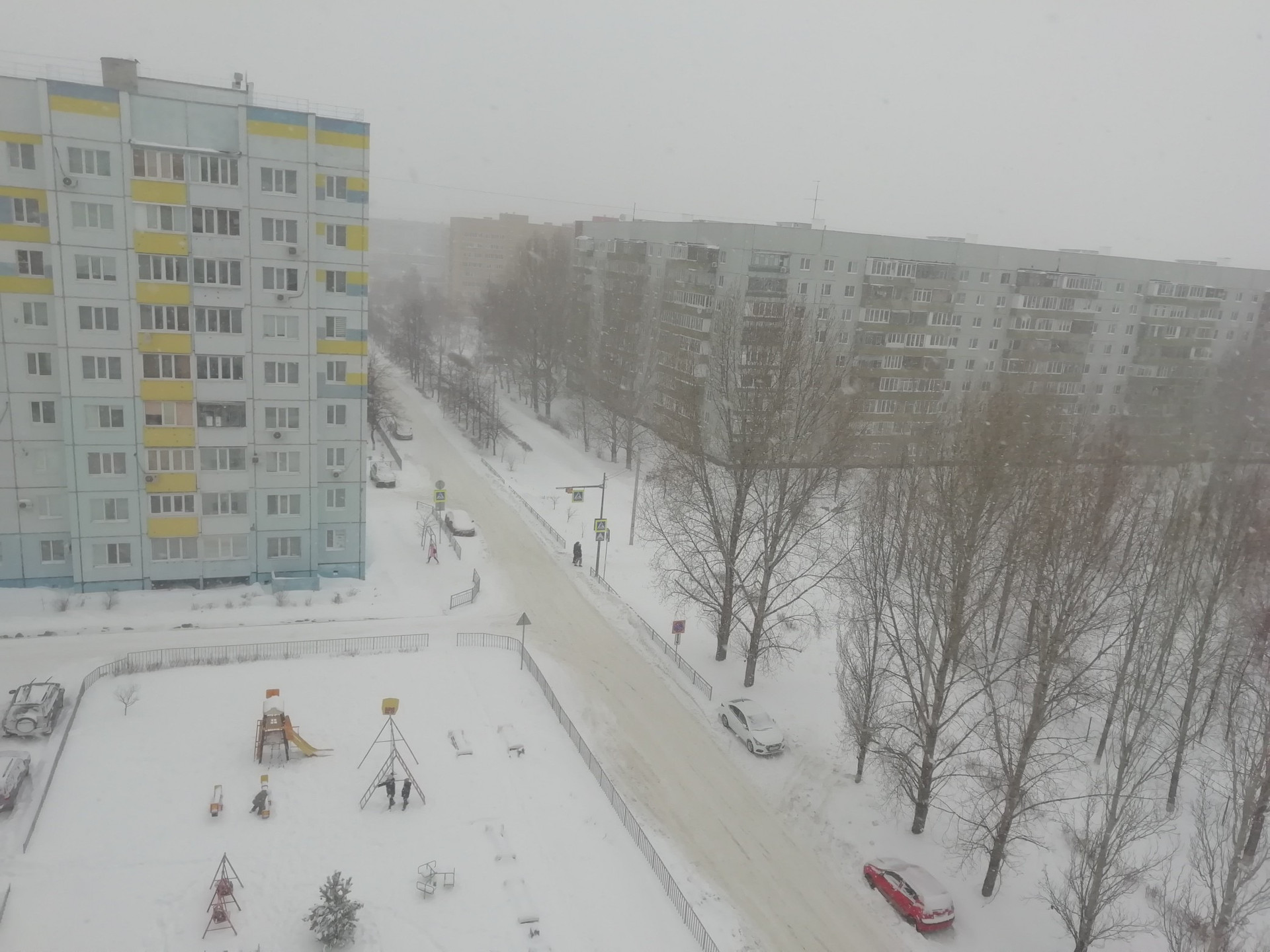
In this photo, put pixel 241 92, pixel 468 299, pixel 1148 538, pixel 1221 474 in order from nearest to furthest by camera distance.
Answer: pixel 1148 538, pixel 241 92, pixel 1221 474, pixel 468 299

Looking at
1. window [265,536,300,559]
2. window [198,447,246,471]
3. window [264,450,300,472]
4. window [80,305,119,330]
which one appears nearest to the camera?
window [80,305,119,330]

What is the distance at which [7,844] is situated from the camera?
15789 mm

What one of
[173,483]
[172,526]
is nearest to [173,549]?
[172,526]

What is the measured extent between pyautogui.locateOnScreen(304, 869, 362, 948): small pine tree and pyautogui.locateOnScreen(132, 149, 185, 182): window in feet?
70.5

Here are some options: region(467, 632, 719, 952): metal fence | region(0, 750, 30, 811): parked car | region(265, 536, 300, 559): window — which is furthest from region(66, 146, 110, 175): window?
region(467, 632, 719, 952): metal fence

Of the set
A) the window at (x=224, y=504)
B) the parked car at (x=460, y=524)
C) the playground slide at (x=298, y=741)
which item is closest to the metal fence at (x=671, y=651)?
the parked car at (x=460, y=524)

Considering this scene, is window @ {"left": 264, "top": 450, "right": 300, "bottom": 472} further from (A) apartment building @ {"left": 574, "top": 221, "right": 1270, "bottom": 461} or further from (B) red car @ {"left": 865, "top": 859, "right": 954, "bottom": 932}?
(B) red car @ {"left": 865, "top": 859, "right": 954, "bottom": 932}

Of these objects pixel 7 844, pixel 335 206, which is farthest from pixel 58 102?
Answer: pixel 7 844

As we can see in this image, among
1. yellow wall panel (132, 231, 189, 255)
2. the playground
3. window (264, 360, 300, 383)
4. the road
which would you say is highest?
yellow wall panel (132, 231, 189, 255)

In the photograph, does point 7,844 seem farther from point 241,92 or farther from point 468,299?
point 468,299

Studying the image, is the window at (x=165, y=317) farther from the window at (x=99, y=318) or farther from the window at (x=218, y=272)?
the window at (x=218, y=272)

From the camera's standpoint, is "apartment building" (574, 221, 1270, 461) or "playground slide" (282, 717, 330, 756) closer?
"playground slide" (282, 717, 330, 756)

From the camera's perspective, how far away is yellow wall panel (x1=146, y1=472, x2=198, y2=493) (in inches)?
1096

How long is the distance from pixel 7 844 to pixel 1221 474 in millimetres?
42239
